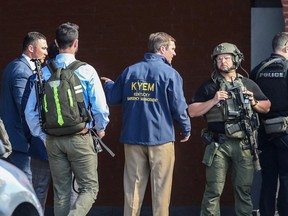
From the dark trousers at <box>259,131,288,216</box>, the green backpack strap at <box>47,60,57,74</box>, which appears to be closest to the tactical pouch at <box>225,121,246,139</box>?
the dark trousers at <box>259,131,288,216</box>

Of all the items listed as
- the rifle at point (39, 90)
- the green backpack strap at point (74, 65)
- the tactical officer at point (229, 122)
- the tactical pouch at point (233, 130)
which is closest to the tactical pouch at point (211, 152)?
the tactical officer at point (229, 122)

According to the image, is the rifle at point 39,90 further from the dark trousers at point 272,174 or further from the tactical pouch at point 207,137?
the dark trousers at point 272,174

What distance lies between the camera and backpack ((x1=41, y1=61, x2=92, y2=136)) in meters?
8.48

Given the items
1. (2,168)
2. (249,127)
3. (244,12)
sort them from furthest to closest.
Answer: (244,12)
(249,127)
(2,168)

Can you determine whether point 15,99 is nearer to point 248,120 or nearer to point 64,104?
point 64,104

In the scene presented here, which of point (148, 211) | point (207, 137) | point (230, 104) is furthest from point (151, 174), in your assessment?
point (148, 211)

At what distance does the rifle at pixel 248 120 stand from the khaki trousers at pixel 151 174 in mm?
756

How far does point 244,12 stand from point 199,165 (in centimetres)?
189

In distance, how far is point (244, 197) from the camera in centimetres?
919

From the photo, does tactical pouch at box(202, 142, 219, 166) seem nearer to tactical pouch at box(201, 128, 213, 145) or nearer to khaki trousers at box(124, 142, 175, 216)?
tactical pouch at box(201, 128, 213, 145)

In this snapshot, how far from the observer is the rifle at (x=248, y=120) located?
29.5ft

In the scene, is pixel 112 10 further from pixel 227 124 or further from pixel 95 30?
pixel 227 124

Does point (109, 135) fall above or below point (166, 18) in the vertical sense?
below

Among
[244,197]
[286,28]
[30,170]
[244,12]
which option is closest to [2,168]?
[30,170]
